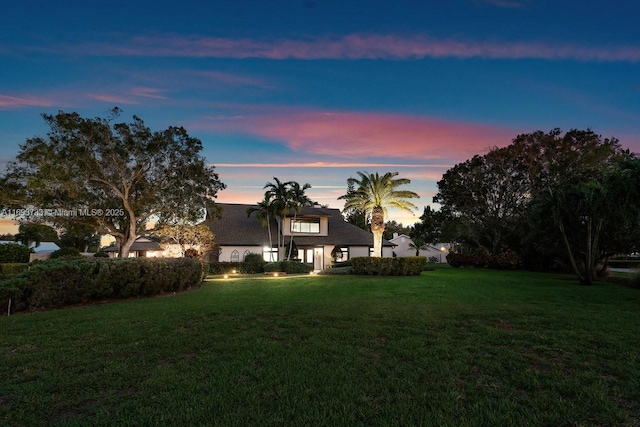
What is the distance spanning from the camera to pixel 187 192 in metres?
26.6

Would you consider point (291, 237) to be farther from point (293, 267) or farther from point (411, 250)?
point (411, 250)

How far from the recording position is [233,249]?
32781 millimetres

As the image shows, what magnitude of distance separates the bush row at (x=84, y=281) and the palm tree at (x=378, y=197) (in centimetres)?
1737

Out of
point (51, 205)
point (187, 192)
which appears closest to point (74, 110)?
point (51, 205)

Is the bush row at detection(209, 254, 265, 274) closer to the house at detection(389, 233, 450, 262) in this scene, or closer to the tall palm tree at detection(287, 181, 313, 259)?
the tall palm tree at detection(287, 181, 313, 259)

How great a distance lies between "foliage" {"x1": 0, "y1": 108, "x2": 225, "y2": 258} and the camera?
71.2 feet

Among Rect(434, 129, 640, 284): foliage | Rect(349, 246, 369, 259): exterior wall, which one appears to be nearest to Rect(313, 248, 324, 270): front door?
Rect(349, 246, 369, 259): exterior wall

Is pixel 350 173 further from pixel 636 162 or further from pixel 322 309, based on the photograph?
pixel 322 309

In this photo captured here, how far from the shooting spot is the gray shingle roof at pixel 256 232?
3347 cm

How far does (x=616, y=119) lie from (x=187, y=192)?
1119 inches

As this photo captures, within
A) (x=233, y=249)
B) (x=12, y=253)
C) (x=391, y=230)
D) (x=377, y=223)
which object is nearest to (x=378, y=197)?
(x=377, y=223)

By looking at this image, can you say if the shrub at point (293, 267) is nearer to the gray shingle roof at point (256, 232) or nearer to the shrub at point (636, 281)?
the gray shingle roof at point (256, 232)

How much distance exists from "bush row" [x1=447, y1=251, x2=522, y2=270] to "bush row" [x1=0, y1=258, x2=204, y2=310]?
106 feet

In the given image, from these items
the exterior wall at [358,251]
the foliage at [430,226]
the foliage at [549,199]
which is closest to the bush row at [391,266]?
the foliage at [549,199]
